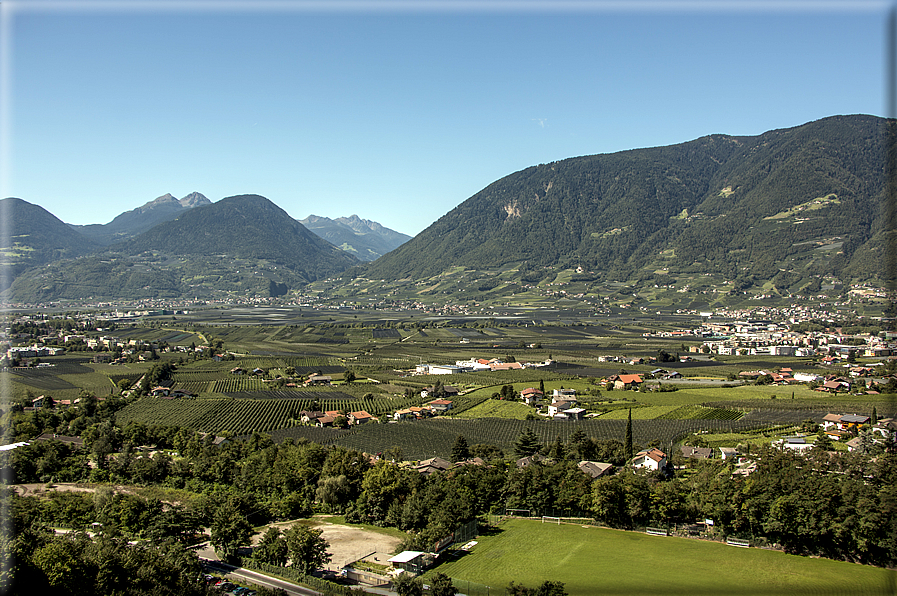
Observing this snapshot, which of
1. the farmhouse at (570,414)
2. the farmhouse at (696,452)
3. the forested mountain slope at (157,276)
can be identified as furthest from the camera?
the forested mountain slope at (157,276)

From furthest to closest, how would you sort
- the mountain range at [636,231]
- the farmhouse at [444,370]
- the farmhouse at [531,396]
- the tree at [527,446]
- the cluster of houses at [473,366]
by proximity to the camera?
the mountain range at [636,231] → the cluster of houses at [473,366] → the farmhouse at [444,370] → the farmhouse at [531,396] → the tree at [527,446]

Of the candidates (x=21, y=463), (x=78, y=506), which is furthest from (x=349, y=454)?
(x=21, y=463)

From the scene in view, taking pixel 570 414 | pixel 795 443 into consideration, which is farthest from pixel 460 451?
pixel 795 443

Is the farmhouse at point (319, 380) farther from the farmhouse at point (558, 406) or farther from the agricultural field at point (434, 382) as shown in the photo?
the farmhouse at point (558, 406)

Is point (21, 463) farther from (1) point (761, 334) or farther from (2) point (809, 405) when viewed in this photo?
(1) point (761, 334)

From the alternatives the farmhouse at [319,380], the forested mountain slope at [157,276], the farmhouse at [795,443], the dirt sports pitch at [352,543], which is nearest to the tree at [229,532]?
the dirt sports pitch at [352,543]

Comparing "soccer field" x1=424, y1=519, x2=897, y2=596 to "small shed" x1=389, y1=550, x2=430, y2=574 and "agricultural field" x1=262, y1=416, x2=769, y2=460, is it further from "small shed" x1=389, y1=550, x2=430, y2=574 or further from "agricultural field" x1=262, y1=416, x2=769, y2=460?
"agricultural field" x1=262, y1=416, x2=769, y2=460
